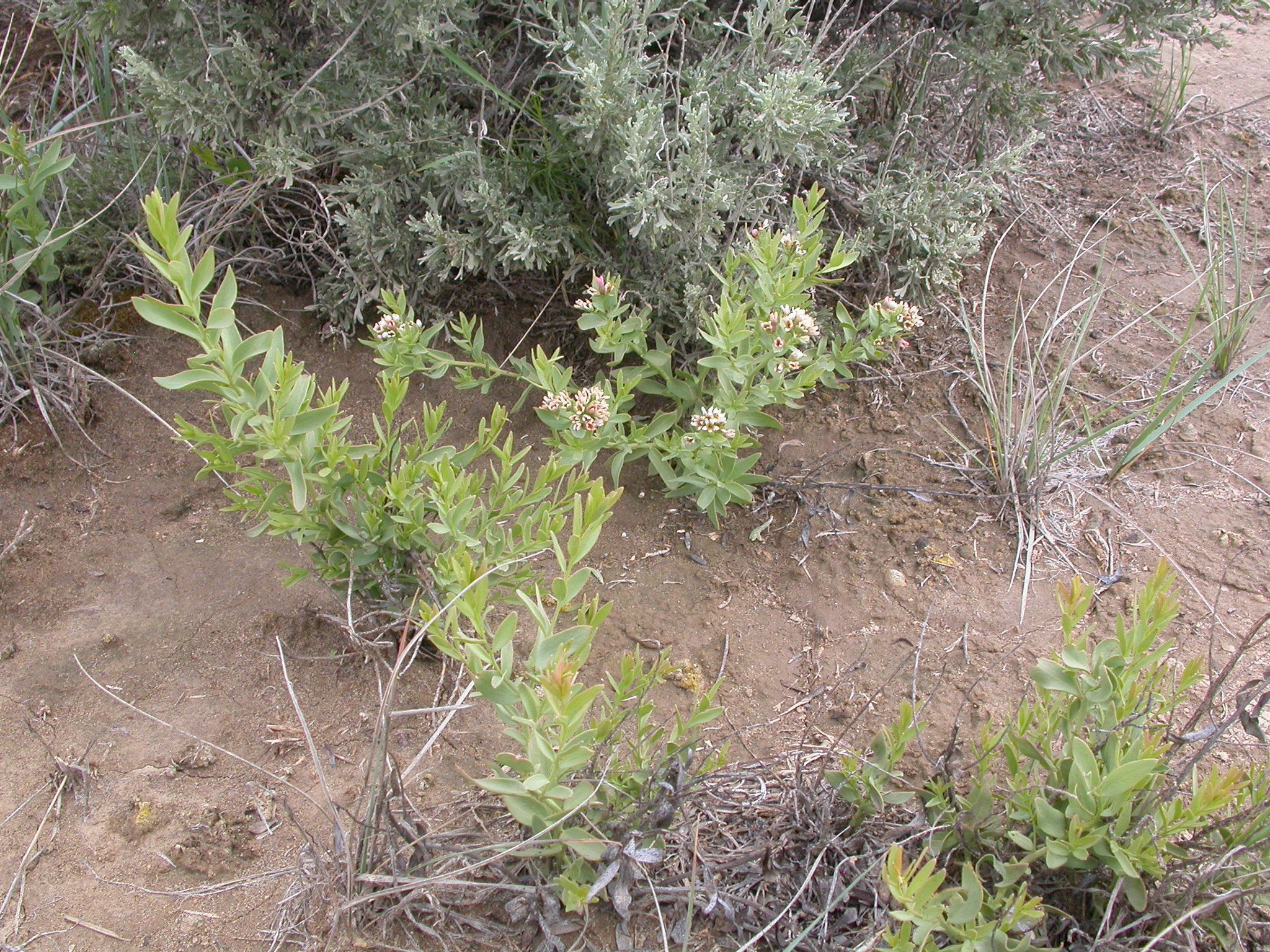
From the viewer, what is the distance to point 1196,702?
6.95ft

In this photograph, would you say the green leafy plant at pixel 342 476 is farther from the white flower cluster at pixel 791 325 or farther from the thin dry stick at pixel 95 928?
the thin dry stick at pixel 95 928

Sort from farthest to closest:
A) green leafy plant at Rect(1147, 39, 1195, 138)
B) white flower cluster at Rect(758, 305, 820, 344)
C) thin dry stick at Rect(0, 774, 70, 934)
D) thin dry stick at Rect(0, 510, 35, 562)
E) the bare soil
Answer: green leafy plant at Rect(1147, 39, 1195, 138) → thin dry stick at Rect(0, 510, 35, 562) → white flower cluster at Rect(758, 305, 820, 344) → the bare soil → thin dry stick at Rect(0, 774, 70, 934)

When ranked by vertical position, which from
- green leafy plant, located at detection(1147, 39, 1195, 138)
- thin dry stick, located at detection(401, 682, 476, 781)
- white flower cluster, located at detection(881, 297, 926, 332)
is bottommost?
thin dry stick, located at detection(401, 682, 476, 781)

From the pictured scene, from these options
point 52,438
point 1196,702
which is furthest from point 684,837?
point 52,438

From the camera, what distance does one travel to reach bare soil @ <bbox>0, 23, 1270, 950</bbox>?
1.86m

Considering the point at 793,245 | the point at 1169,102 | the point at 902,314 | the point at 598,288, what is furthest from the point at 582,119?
the point at 1169,102

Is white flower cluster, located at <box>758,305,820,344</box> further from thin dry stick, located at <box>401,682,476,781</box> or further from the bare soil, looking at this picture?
thin dry stick, located at <box>401,682,476,781</box>

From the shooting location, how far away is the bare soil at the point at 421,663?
6.10 ft

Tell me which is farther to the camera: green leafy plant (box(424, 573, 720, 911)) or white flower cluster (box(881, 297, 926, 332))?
white flower cluster (box(881, 297, 926, 332))

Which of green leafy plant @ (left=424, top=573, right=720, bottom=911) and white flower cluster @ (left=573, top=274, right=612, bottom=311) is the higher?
white flower cluster @ (left=573, top=274, right=612, bottom=311)

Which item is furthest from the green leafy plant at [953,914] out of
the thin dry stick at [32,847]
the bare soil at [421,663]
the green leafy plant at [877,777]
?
the thin dry stick at [32,847]

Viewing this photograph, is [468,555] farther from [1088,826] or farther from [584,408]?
[1088,826]

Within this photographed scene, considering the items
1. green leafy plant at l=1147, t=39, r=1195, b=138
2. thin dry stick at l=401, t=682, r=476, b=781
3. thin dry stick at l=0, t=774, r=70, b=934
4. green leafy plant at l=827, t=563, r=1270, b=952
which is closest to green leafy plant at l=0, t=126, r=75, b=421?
thin dry stick at l=0, t=774, r=70, b=934

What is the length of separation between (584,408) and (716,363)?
333 mm
